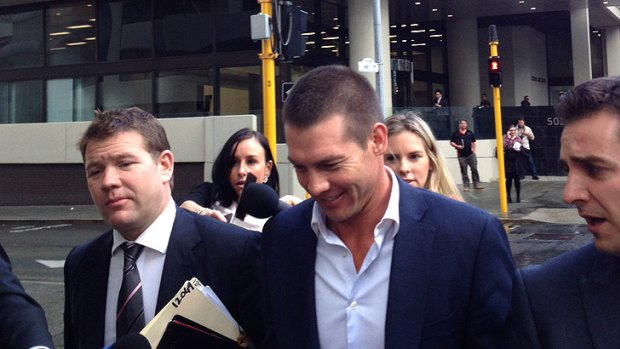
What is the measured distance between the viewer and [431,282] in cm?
213

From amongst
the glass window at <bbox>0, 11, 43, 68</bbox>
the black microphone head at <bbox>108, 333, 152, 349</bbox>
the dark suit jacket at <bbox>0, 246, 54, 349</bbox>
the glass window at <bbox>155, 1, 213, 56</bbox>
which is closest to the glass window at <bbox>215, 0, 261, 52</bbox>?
the glass window at <bbox>155, 1, 213, 56</bbox>

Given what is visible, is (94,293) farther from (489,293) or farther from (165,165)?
(489,293)

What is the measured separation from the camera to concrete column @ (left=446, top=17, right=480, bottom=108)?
32.0 m

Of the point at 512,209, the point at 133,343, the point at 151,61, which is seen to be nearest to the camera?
the point at 133,343

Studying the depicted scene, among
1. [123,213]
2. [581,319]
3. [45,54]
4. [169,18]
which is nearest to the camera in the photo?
Result: [581,319]

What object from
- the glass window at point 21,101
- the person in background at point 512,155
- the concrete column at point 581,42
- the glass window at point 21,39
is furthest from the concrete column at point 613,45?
the glass window at point 21,101

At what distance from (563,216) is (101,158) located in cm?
1587

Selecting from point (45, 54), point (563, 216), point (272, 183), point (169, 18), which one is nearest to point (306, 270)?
point (272, 183)

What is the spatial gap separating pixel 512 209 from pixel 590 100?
1730cm

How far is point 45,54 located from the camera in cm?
2566

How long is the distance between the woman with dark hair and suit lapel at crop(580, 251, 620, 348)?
290 cm

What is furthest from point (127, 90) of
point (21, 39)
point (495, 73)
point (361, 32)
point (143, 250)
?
point (143, 250)

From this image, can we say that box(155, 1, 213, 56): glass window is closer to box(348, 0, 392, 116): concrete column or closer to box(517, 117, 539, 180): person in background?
box(348, 0, 392, 116): concrete column

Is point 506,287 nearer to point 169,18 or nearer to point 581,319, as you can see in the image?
point 581,319
